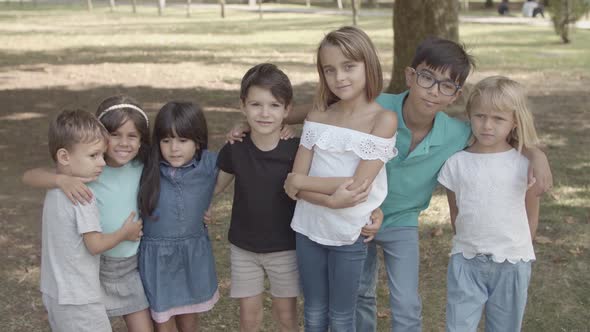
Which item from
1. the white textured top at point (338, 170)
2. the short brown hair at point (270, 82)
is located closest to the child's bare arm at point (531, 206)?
the white textured top at point (338, 170)

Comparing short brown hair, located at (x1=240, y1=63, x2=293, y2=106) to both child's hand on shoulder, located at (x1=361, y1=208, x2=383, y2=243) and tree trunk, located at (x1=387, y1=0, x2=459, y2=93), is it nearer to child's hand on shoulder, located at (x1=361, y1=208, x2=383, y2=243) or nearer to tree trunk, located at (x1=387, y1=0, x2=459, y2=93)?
child's hand on shoulder, located at (x1=361, y1=208, x2=383, y2=243)

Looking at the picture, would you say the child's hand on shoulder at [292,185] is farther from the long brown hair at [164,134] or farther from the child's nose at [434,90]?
the child's nose at [434,90]

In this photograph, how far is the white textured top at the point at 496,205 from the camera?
3.03m

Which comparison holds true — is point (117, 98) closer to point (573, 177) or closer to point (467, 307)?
point (467, 307)

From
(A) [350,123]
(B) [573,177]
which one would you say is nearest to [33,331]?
(A) [350,123]

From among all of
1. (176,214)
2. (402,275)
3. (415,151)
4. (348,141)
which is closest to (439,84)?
(415,151)

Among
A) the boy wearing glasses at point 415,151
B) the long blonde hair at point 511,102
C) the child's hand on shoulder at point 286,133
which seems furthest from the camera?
the child's hand on shoulder at point 286,133

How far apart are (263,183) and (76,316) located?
0.98 meters

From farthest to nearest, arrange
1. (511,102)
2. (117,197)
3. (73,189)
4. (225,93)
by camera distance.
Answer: (225,93), (117,197), (511,102), (73,189)

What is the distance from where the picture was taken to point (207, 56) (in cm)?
1692

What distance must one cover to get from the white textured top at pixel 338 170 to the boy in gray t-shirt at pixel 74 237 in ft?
2.80

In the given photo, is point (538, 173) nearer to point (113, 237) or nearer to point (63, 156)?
point (113, 237)

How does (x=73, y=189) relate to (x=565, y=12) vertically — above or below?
above

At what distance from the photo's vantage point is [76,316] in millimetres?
2971
